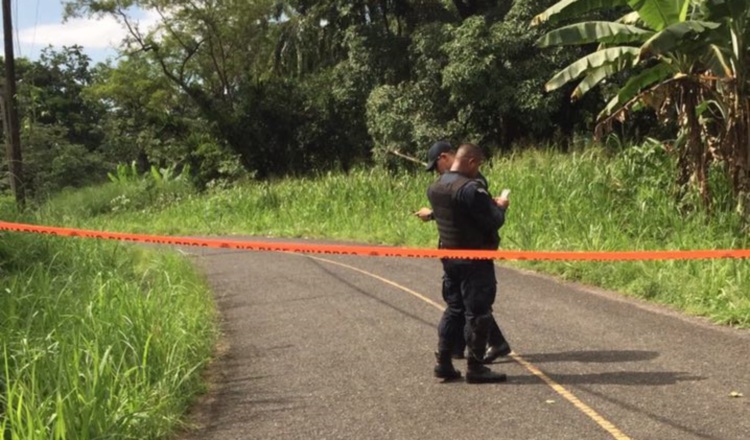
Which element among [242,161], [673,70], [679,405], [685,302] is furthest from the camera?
[242,161]

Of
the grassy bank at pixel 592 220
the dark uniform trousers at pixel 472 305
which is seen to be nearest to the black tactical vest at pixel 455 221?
the dark uniform trousers at pixel 472 305

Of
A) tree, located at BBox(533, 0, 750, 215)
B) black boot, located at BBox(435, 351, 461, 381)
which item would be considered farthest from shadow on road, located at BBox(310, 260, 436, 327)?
tree, located at BBox(533, 0, 750, 215)

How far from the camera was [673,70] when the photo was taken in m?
10.7

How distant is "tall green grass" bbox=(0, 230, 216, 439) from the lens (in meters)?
4.04

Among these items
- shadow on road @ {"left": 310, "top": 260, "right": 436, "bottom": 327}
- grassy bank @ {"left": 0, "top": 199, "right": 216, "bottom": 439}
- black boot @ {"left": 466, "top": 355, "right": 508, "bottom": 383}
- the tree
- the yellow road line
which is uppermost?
the tree

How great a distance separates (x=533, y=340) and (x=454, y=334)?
1451mm

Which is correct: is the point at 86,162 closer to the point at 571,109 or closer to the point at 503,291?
the point at 571,109

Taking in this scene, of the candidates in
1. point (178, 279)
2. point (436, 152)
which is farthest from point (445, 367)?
point (178, 279)

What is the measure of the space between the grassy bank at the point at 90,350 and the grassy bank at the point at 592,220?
3.29 metres

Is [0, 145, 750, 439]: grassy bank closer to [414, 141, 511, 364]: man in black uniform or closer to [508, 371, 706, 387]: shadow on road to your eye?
[508, 371, 706, 387]: shadow on road

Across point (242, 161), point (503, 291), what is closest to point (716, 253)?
point (503, 291)

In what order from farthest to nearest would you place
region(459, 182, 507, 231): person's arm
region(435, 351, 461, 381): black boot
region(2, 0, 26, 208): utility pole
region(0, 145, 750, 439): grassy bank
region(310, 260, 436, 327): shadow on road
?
region(2, 0, 26, 208): utility pole → region(310, 260, 436, 327): shadow on road → region(435, 351, 461, 381): black boot → region(459, 182, 507, 231): person's arm → region(0, 145, 750, 439): grassy bank

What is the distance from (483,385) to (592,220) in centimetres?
670

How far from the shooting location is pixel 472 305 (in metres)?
5.39
